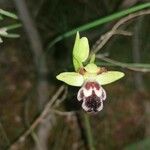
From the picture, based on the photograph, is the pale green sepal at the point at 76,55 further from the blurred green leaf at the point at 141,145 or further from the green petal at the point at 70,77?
the blurred green leaf at the point at 141,145

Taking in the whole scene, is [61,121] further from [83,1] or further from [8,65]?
[83,1]

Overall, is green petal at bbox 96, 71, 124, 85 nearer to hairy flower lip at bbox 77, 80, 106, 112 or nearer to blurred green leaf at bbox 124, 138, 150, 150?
hairy flower lip at bbox 77, 80, 106, 112

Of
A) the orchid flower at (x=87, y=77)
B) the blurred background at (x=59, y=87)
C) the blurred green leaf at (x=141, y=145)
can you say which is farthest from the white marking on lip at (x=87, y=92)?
the blurred green leaf at (x=141, y=145)

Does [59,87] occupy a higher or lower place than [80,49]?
lower

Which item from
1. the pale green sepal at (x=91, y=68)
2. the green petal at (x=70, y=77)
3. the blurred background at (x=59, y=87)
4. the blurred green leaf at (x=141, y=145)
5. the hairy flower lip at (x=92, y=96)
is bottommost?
the blurred green leaf at (x=141, y=145)

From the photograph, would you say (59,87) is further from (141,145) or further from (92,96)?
(92,96)

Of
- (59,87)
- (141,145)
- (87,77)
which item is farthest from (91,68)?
(141,145)

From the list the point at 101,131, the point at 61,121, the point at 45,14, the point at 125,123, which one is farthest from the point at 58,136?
the point at 45,14
